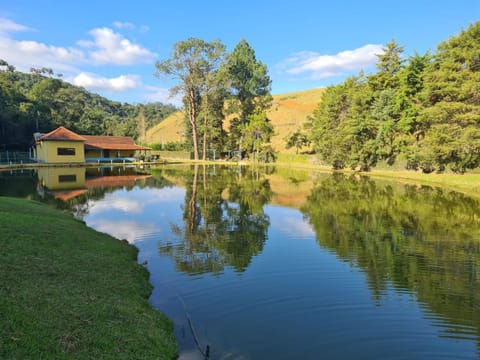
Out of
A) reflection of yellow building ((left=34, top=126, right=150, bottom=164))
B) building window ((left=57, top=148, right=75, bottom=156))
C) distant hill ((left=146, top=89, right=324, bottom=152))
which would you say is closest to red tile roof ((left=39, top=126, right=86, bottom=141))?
reflection of yellow building ((left=34, top=126, right=150, bottom=164))

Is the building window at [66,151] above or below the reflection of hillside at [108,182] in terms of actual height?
above

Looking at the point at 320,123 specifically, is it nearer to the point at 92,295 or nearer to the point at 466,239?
the point at 466,239

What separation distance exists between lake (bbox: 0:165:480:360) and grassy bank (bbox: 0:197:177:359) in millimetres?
620

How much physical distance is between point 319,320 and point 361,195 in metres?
16.3

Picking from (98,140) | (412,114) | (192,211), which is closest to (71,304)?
(192,211)

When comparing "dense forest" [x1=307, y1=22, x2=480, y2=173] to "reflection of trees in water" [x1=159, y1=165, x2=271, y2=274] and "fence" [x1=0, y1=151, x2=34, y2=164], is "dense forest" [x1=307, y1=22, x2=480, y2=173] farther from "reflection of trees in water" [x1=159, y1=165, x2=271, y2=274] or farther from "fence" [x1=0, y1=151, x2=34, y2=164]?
"fence" [x1=0, y1=151, x2=34, y2=164]

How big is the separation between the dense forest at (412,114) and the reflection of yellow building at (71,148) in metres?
31.9

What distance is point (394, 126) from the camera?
33.6 metres

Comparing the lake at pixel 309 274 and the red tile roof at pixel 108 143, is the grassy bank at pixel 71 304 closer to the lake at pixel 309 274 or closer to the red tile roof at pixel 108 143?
the lake at pixel 309 274

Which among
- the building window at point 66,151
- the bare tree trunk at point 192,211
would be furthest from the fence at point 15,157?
the bare tree trunk at point 192,211

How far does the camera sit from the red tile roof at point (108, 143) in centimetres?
5131

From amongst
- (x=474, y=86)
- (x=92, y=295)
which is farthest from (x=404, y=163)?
(x=92, y=295)

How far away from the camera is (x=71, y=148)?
1775 inches

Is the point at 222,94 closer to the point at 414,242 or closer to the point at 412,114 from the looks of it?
the point at 412,114
